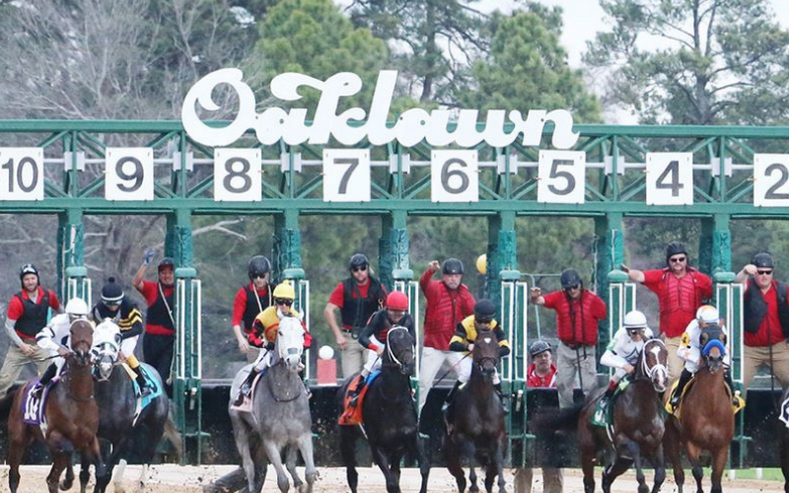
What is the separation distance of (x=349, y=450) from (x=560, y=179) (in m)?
3.17

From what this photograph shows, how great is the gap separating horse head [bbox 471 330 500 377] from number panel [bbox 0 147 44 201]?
14.0ft

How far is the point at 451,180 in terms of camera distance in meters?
18.6

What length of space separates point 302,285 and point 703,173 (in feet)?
59.8

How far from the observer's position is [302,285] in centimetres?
1783

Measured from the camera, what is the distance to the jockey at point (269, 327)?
649 inches

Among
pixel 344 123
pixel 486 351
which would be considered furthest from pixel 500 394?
pixel 344 123

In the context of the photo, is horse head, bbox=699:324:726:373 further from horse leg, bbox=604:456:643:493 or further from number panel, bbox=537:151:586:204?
number panel, bbox=537:151:586:204

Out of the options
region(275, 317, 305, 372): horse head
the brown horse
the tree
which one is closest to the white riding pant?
region(275, 317, 305, 372): horse head

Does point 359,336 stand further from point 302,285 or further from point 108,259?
point 108,259

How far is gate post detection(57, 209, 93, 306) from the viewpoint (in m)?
17.7

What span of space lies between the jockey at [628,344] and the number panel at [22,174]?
5.13 m


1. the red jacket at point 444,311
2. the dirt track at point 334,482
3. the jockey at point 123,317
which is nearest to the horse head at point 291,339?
the jockey at point 123,317

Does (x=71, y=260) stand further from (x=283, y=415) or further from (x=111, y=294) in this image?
(x=283, y=415)

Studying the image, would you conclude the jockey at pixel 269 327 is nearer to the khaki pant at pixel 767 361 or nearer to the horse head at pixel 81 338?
the horse head at pixel 81 338
